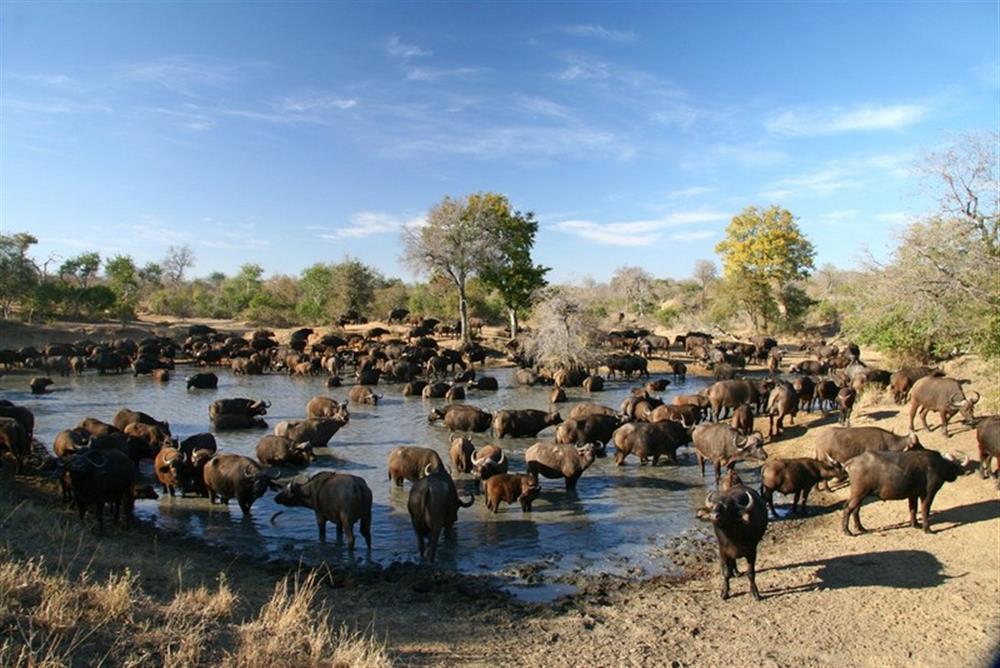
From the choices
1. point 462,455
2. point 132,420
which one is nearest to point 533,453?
point 462,455

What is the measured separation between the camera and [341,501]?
11922 mm

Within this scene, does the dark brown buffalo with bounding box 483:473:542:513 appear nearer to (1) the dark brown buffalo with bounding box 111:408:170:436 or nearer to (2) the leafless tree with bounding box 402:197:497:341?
(1) the dark brown buffalo with bounding box 111:408:170:436

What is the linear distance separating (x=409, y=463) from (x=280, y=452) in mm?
3927

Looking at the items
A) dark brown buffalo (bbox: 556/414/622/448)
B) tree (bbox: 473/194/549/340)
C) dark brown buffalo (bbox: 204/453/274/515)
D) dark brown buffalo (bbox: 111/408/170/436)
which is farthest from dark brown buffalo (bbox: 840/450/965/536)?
tree (bbox: 473/194/549/340)

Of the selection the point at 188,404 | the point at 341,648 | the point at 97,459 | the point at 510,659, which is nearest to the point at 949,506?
the point at 510,659

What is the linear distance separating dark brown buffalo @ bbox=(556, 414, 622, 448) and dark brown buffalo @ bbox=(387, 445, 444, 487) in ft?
14.8

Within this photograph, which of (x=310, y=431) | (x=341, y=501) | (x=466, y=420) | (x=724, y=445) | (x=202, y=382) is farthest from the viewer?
(x=202, y=382)

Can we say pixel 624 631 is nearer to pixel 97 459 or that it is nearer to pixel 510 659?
pixel 510 659

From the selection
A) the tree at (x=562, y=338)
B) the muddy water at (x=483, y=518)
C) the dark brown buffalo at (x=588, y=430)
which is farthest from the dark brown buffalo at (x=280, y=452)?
the tree at (x=562, y=338)

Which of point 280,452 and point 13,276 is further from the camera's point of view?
point 13,276

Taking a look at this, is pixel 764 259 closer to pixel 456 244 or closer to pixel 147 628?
pixel 456 244

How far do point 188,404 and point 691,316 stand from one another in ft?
156

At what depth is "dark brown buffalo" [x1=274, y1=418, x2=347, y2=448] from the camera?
1986 centimetres

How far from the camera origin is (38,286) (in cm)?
5406
